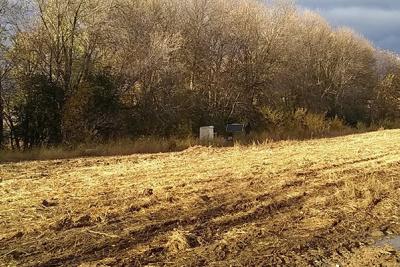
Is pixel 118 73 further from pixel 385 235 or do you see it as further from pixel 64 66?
pixel 385 235

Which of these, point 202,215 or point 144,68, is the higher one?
point 144,68

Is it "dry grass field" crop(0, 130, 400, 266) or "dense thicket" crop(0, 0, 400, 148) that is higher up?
"dense thicket" crop(0, 0, 400, 148)

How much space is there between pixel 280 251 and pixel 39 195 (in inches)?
207

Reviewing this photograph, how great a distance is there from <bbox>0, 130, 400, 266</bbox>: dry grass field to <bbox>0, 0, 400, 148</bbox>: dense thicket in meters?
9.27

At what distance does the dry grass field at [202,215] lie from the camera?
568 centimetres

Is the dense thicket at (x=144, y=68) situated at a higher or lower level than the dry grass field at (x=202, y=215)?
higher

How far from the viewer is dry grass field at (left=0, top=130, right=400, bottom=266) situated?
5.68 meters

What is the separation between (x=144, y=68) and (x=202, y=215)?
690 inches

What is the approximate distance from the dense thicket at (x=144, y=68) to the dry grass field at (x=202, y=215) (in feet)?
30.4

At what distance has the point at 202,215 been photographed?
7.43 metres

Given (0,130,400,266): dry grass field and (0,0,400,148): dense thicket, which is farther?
(0,0,400,148): dense thicket

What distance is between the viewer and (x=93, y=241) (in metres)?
6.12

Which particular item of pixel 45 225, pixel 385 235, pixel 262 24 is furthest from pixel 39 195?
pixel 262 24

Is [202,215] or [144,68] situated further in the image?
[144,68]
